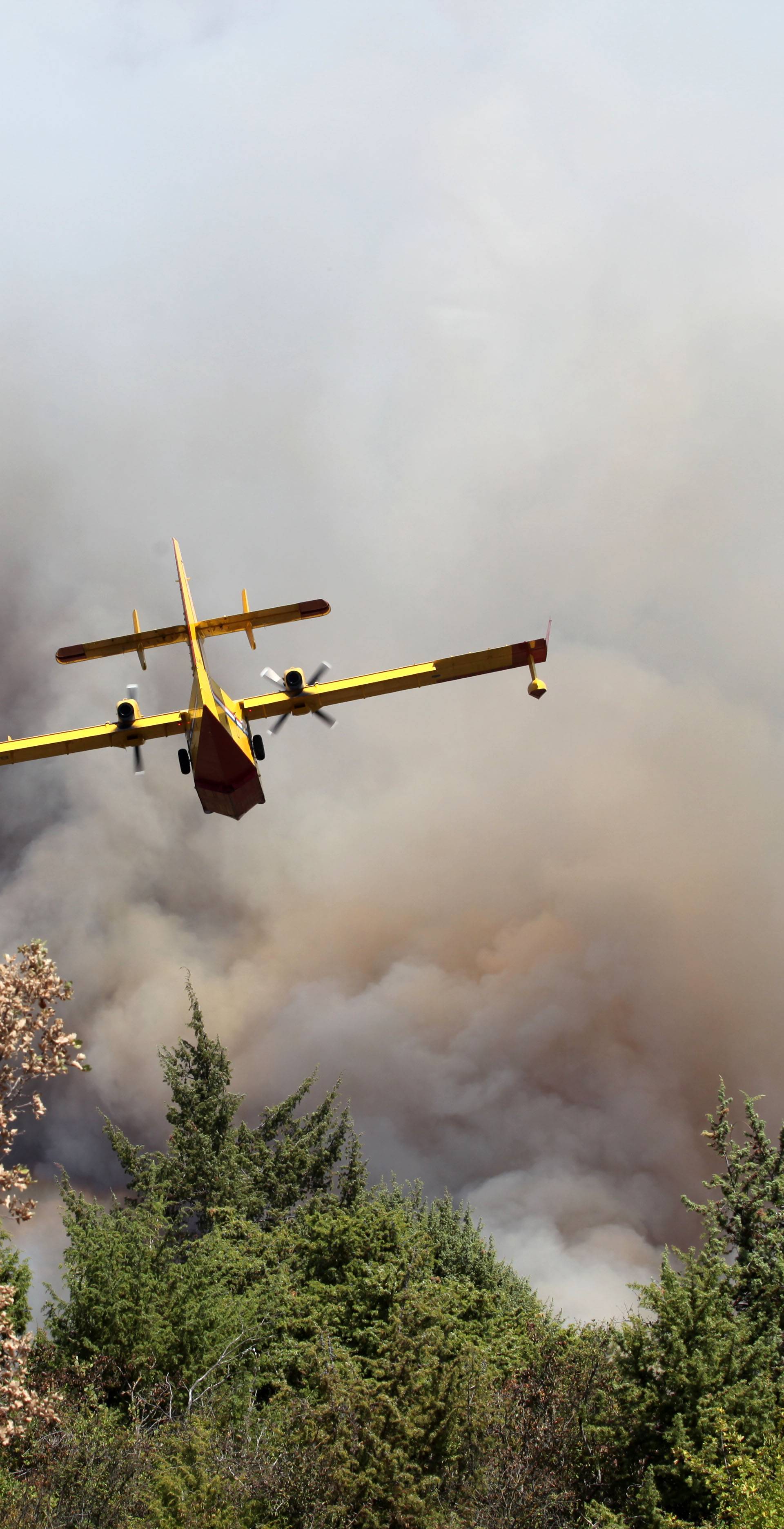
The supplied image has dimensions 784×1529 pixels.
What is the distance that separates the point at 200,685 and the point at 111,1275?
65.0 ft

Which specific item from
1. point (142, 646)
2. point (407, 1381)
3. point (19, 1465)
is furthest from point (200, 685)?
point (19, 1465)

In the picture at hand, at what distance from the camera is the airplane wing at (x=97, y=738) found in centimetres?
2945

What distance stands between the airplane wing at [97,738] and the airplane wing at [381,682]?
7.38 feet

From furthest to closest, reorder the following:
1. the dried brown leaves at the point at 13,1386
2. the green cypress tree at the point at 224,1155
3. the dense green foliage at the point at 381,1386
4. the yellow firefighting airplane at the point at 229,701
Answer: the green cypress tree at the point at 224,1155, the yellow firefighting airplane at the point at 229,701, the dense green foliage at the point at 381,1386, the dried brown leaves at the point at 13,1386

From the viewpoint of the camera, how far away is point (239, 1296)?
35.4 meters

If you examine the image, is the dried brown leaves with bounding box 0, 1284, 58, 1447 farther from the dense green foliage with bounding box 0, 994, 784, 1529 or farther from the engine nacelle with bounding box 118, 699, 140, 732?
the engine nacelle with bounding box 118, 699, 140, 732

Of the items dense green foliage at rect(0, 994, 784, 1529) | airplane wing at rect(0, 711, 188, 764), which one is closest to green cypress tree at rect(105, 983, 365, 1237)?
dense green foliage at rect(0, 994, 784, 1529)

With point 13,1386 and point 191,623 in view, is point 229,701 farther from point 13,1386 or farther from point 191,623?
point 13,1386

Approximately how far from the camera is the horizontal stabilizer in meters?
28.3

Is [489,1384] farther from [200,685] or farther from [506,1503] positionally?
[200,685]

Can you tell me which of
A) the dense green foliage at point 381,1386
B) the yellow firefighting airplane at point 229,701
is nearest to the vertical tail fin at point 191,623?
the yellow firefighting airplane at point 229,701

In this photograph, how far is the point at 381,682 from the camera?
30.4 metres

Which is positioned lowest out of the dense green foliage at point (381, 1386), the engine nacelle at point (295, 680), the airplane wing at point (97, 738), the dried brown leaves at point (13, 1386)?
the dried brown leaves at point (13, 1386)

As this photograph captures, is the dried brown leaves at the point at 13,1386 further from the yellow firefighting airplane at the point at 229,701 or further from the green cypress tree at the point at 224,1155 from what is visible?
the green cypress tree at the point at 224,1155
